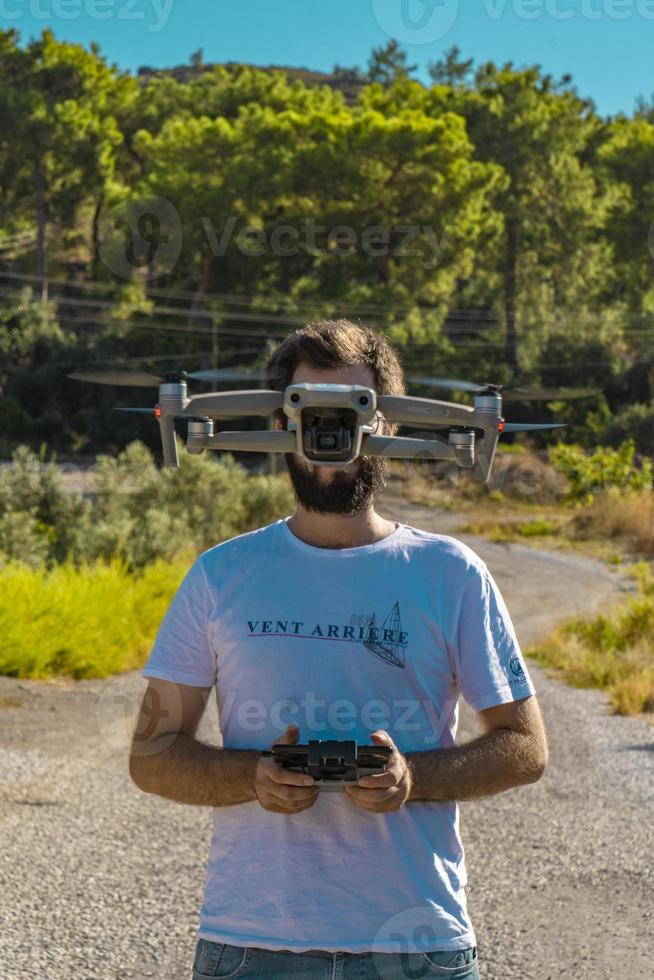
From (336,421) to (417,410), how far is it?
19 cm

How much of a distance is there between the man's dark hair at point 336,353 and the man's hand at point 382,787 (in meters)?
0.66

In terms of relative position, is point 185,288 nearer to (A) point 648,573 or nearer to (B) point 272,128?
(B) point 272,128

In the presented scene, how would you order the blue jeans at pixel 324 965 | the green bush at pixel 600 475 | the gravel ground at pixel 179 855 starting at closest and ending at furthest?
1. the blue jeans at pixel 324 965
2. the gravel ground at pixel 179 855
3. the green bush at pixel 600 475

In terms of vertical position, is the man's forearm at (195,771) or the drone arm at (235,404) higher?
the drone arm at (235,404)

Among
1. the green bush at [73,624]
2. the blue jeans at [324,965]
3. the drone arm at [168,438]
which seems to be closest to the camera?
the blue jeans at [324,965]

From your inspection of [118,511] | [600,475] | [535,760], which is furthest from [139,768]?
[600,475]

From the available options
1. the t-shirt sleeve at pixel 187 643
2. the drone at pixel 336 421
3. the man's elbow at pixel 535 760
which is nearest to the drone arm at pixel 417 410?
the drone at pixel 336 421

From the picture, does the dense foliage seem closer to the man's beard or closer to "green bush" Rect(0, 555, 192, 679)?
"green bush" Rect(0, 555, 192, 679)

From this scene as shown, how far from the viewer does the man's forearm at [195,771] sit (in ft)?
7.17

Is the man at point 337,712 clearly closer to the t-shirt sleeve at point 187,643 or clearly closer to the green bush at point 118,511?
the t-shirt sleeve at point 187,643

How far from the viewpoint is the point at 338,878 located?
2180 millimetres

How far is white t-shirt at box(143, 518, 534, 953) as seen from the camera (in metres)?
2.18

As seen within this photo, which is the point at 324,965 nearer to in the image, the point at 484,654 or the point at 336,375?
the point at 484,654

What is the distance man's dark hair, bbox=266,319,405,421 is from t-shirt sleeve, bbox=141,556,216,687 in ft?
1.30
